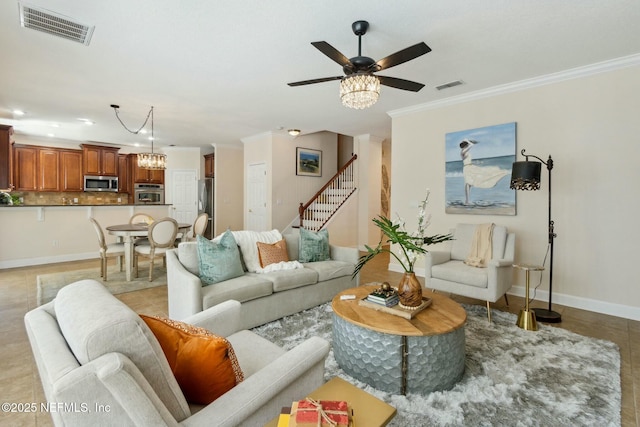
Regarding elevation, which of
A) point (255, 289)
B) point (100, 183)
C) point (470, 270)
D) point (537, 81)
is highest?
point (537, 81)

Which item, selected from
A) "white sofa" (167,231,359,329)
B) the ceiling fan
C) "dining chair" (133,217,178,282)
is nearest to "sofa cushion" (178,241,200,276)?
"white sofa" (167,231,359,329)

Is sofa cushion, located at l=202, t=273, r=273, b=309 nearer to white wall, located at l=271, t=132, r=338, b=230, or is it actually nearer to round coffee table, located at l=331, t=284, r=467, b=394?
round coffee table, located at l=331, t=284, r=467, b=394

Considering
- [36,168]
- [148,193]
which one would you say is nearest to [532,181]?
[148,193]

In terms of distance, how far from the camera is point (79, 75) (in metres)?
3.78

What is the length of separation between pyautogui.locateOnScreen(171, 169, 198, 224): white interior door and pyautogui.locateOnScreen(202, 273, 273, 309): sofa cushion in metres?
6.97

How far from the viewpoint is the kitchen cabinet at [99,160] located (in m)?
8.23

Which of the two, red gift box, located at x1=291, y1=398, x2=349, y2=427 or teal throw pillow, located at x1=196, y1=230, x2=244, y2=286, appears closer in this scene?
red gift box, located at x1=291, y1=398, x2=349, y2=427

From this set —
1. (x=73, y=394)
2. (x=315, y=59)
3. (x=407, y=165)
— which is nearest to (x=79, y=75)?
(x=315, y=59)

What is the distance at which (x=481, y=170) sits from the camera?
14.1 ft

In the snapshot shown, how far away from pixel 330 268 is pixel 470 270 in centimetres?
155

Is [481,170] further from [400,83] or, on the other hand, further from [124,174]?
[124,174]

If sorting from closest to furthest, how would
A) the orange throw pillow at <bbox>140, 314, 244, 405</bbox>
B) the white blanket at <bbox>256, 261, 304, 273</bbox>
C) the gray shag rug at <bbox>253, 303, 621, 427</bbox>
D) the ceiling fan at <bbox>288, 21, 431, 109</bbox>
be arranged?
the orange throw pillow at <bbox>140, 314, 244, 405</bbox> → the gray shag rug at <bbox>253, 303, 621, 427</bbox> → the ceiling fan at <bbox>288, 21, 431, 109</bbox> → the white blanket at <bbox>256, 261, 304, 273</bbox>

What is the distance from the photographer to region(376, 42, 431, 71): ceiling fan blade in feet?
7.48

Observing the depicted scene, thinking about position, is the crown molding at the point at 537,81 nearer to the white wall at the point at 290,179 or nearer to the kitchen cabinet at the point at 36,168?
the white wall at the point at 290,179
